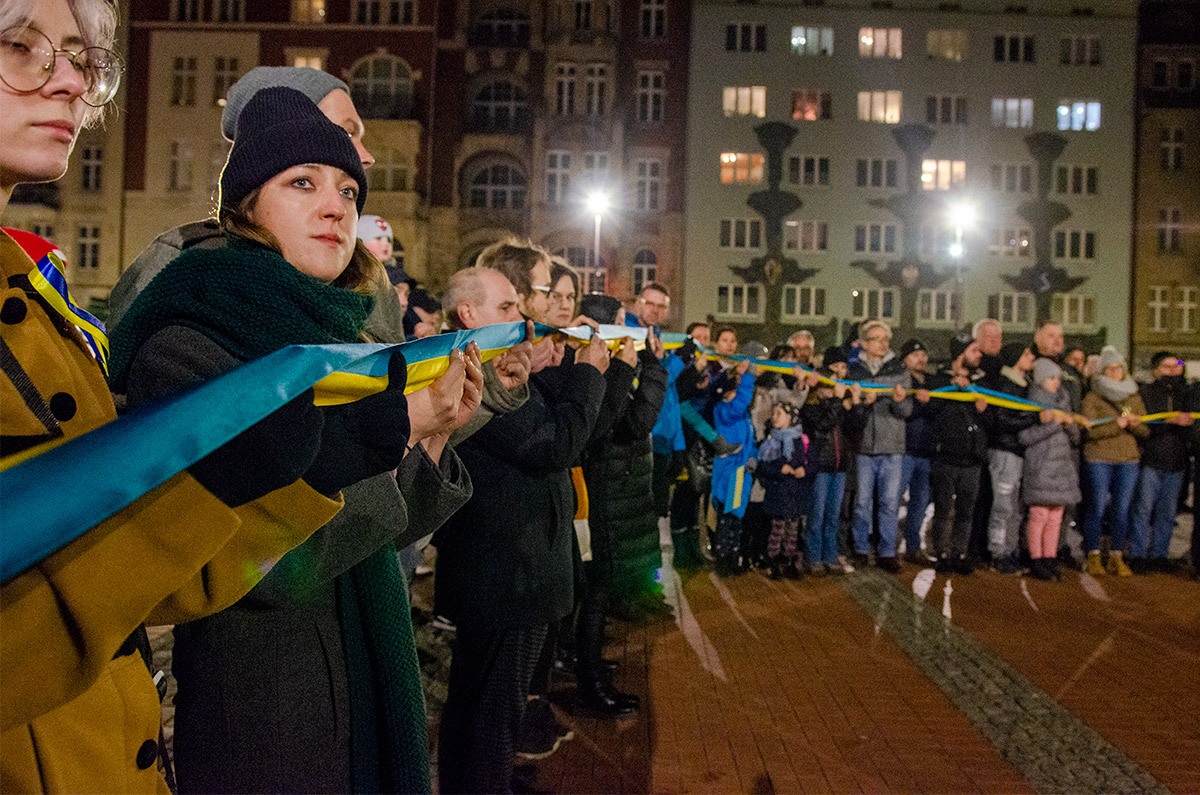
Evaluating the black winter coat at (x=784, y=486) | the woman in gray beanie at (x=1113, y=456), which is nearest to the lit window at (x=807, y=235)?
the woman in gray beanie at (x=1113, y=456)

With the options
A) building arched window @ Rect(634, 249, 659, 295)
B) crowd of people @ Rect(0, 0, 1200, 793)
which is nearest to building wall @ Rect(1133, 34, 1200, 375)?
building arched window @ Rect(634, 249, 659, 295)

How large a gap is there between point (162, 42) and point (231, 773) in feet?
156

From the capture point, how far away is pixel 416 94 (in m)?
41.9

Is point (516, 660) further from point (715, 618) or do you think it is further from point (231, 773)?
point (715, 618)

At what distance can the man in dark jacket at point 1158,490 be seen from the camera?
10.6 m

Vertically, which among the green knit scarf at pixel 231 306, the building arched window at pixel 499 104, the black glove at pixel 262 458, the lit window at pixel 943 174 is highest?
the building arched window at pixel 499 104

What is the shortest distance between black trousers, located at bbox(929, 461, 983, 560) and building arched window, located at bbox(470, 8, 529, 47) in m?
36.4

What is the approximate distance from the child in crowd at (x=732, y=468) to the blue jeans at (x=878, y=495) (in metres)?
1.47

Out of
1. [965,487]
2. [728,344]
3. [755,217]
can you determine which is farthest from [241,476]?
[755,217]

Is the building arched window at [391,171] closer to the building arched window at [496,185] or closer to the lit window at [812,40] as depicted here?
the building arched window at [496,185]

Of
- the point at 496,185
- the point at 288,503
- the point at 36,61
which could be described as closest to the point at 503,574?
the point at 288,503

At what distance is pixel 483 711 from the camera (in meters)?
3.80

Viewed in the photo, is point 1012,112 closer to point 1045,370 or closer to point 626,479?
point 1045,370

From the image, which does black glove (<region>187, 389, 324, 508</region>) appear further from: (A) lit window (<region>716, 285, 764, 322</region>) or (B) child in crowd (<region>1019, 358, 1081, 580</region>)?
(A) lit window (<region>716, 285, 764, 322</region>)
